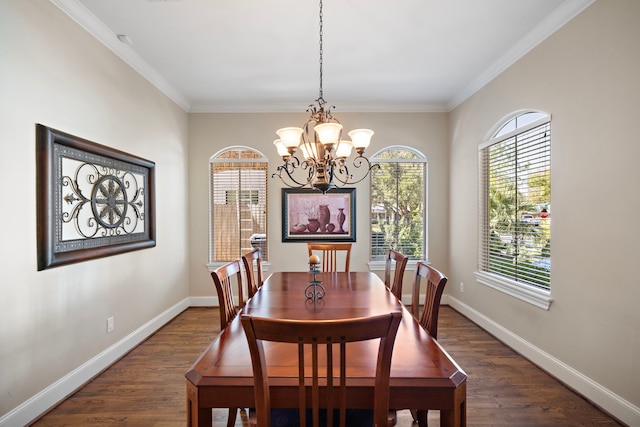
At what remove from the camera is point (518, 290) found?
2889 mm

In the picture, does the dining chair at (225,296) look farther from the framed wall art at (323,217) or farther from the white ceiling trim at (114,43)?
the framed wall art at (323,217)

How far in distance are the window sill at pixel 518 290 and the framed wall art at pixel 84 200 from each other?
3.61 m

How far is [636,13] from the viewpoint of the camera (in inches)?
72.8

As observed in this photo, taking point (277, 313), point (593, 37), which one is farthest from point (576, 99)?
point (277, 313)

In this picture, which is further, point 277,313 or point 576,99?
point 576,99

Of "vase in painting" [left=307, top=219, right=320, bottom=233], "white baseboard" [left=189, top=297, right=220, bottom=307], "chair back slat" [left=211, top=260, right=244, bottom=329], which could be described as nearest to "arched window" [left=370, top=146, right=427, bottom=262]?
"vase in painting" [left=307, top=219, right=320, bottom=233]

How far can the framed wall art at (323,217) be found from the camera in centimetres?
434

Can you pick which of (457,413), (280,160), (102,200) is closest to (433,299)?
(457,413)

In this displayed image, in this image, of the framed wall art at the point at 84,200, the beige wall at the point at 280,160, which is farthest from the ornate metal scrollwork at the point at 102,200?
the beige wall at the point at 280,160

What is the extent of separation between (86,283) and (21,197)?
2.72 ft

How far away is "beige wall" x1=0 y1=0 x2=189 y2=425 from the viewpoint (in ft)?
5.98

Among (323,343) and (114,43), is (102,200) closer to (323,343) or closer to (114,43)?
(114,43)

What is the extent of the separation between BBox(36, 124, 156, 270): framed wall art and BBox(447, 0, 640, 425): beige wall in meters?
3.65

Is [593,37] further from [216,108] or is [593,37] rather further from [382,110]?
[216,108]
